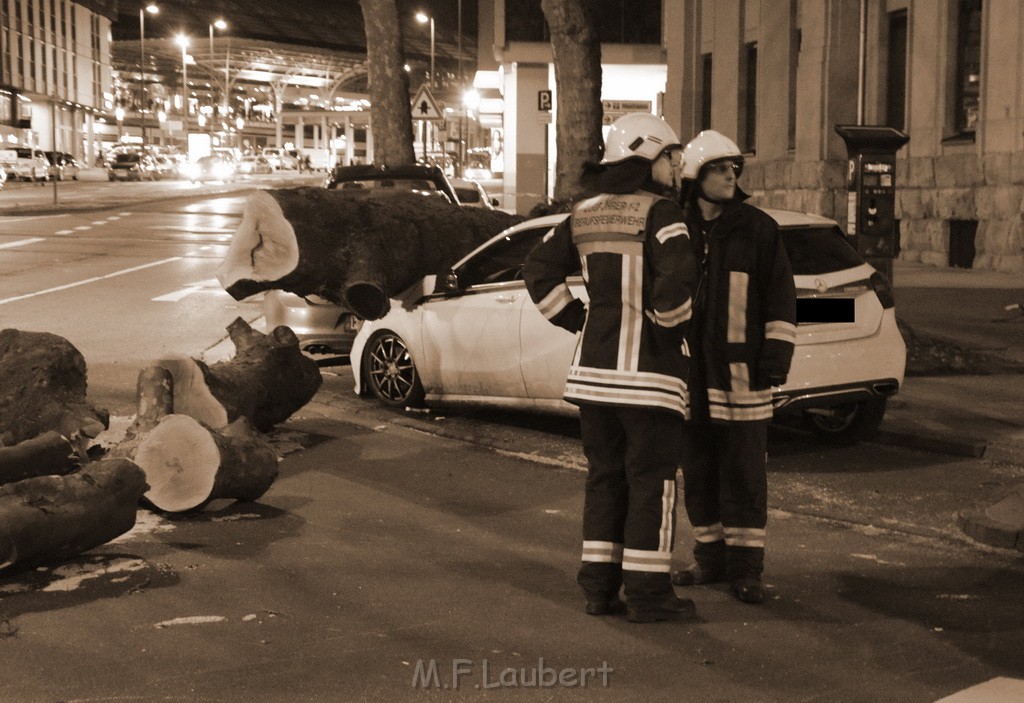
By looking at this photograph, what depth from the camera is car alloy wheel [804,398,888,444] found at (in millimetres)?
9594

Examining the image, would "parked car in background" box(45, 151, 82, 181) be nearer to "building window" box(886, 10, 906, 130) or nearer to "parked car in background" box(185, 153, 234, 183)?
"parked car in background" box(185, 153, 234, 183)

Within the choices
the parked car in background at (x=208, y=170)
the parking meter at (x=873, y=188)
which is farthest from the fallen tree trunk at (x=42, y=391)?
the parked car in background at (x=208, y=170)

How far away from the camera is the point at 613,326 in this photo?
5676 mm

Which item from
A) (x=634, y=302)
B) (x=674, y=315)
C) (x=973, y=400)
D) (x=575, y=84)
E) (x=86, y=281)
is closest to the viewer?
(x=674, y=315)

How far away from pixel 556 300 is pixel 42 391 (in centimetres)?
437

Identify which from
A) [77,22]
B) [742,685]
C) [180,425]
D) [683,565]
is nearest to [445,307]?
[180,425]

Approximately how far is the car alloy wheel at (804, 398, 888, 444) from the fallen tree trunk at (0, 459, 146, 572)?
4.64 m

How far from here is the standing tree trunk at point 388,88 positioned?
27.5 metres

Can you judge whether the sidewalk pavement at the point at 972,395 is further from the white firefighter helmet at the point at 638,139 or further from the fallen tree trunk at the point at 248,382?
the fallen tree trunk at the point at 248,382

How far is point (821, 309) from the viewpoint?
876 centimetres

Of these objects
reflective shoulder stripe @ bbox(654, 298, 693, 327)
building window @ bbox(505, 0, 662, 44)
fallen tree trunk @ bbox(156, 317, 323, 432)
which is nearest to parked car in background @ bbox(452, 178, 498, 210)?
fallen tree trunk @ bbox(156, 317, 323, 432)

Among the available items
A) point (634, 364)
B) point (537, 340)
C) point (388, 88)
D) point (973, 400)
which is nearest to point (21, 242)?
point (388, 88)

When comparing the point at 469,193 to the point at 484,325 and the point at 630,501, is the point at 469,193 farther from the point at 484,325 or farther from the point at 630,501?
the point at 630,501

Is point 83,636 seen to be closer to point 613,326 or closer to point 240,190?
point 613,326
